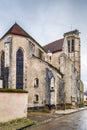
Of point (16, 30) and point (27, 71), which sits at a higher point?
point (16, 30)

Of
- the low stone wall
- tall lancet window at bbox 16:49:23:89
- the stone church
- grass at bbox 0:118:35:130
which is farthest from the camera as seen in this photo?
tall lancet window at bbox 16:49:23:89

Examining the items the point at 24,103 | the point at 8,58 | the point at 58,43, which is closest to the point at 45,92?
the point at 8,58

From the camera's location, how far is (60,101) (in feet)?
139

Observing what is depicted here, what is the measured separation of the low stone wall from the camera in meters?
17.9

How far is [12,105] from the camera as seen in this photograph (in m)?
19.3

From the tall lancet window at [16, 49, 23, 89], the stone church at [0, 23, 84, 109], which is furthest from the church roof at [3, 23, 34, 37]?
the tall lancet window at [16, 49, 23, 89]

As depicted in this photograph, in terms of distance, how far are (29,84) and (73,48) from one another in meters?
23.7

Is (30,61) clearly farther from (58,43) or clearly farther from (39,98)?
(58,43)

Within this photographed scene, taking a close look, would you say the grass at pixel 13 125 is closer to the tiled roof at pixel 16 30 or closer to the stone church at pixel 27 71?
the stone church at pixel 27 71

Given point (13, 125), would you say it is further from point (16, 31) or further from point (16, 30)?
point (16, 30)

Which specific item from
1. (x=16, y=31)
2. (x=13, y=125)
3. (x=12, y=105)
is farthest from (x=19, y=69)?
(x=13, y=125)

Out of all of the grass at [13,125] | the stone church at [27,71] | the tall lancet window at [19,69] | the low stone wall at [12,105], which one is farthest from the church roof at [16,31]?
the grass at [13,125]

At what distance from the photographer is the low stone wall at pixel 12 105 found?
706 inches

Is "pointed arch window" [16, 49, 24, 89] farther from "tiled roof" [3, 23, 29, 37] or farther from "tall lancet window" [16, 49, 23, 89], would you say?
"tiled roof" [3, 23, 29, 37]
